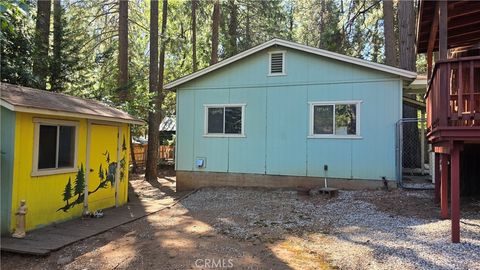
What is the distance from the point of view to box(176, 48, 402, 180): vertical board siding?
10.7 m

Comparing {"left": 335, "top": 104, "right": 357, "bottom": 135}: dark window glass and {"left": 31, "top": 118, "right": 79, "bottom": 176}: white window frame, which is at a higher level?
{"left": 335, "top": 104, "right": 357, "bottom": 135}: dark window glass

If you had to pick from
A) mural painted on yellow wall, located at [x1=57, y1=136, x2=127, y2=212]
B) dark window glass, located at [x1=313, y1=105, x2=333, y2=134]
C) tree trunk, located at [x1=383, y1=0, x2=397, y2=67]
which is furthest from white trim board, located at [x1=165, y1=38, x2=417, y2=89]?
tree trunk, located at [x1=383, y1=0, x2=397, y2=67]

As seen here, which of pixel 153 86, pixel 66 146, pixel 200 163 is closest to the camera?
pixel 66 146

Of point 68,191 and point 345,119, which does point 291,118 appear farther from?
point 68,191

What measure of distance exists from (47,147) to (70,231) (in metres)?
1.65

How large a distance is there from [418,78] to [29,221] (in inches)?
391

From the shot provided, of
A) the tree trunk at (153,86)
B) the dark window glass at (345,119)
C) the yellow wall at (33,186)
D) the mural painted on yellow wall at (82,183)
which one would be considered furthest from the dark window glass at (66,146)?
the tree trunk at (153,86)

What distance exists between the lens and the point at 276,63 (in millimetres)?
11992

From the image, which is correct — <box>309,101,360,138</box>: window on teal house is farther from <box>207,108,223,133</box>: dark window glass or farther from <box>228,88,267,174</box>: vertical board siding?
<box>207,108,223,133</box>: dark window glass

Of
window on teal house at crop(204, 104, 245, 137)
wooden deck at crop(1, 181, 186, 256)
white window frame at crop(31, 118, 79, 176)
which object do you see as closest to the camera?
wooden deck at crop(1, 181, 186, 256)

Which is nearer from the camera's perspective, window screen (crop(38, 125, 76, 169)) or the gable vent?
window screen (crop(38, 125, 76, 169))

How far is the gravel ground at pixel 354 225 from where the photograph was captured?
516cm

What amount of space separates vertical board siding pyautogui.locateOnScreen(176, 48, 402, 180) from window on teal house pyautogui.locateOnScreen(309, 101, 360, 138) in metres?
0.14

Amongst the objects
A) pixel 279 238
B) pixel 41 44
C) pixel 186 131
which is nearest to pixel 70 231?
pixel 279 238
